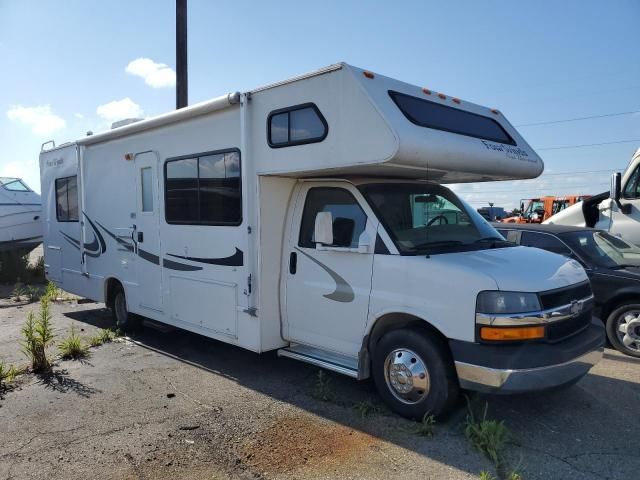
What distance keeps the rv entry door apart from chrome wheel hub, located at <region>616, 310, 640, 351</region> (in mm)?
5661

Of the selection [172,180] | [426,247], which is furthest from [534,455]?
[172,180]

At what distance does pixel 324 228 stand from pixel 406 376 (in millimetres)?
1439

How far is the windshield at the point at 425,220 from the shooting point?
4352mm

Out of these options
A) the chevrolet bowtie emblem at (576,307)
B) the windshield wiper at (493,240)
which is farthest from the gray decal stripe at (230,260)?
the chevrolet bowtie emblem at (576,307)

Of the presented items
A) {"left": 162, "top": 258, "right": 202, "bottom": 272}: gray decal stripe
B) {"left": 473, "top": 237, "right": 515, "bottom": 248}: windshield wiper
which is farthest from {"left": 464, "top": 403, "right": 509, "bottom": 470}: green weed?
{"left": 162, "top": 258, "right": 202, "bottom": 272}: gray decal stripe

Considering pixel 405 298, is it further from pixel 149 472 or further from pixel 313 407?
pixel 149 472

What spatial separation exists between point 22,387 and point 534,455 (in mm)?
4797

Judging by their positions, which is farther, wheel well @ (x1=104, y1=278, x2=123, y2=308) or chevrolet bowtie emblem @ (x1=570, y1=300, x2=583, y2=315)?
wheel well @ (x1=104, y1=278, x2=123, y2=308)

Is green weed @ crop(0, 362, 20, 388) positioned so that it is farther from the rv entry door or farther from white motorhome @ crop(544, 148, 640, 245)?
white motorhome @ crop(544, 148, 640, 245)

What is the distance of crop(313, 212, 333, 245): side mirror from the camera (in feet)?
14.7

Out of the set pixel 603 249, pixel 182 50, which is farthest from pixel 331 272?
pixel 182 50

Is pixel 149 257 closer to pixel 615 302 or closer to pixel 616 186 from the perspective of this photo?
pixel 615 302

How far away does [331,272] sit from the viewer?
4652 millimetres

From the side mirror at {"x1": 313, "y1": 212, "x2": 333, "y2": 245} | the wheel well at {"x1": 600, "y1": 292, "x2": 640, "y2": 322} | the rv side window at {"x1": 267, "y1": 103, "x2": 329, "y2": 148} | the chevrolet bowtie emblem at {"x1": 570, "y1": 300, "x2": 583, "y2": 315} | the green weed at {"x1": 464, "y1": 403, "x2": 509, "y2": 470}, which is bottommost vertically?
the green weed at {"x1": 464, "y1": 403, "x2": 509, "y2": 470}
